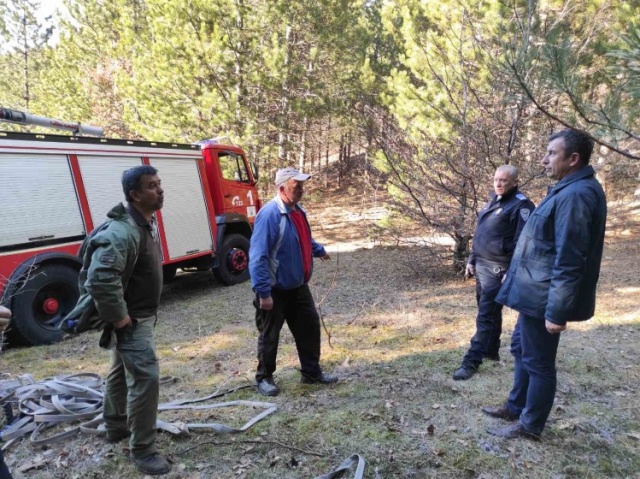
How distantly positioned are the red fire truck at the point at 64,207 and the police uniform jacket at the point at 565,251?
4.74 metres

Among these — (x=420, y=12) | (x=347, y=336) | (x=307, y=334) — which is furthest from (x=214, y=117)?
(x=307, y=334)

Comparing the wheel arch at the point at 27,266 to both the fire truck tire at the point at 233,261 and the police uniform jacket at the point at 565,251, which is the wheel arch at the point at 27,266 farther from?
the police uniform jacket at the point at 565,251

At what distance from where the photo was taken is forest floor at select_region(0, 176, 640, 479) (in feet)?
8.66

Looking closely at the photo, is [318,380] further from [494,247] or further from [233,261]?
[233,261]

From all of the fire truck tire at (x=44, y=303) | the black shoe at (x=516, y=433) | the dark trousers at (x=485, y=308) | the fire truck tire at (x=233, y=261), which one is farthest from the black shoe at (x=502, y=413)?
the fire truck tire at (x=233, y=261)

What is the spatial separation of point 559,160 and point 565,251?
53 cm

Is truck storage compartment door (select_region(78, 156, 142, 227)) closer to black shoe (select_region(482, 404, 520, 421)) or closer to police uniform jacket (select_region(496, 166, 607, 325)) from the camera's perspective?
black shoe (select_region(482, 404, 520, 421))

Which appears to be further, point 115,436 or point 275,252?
point 275,252

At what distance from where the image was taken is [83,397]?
342cm

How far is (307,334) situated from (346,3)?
12.5 meters

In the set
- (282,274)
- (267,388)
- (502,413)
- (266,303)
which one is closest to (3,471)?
(266,303)

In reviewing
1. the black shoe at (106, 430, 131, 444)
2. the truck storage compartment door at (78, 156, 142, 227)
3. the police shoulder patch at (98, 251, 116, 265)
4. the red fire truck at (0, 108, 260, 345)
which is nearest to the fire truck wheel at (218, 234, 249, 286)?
the red fire truck at (0, 108, 260, 345)

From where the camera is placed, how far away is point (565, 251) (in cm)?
228

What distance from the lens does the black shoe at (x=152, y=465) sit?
8.41ft
